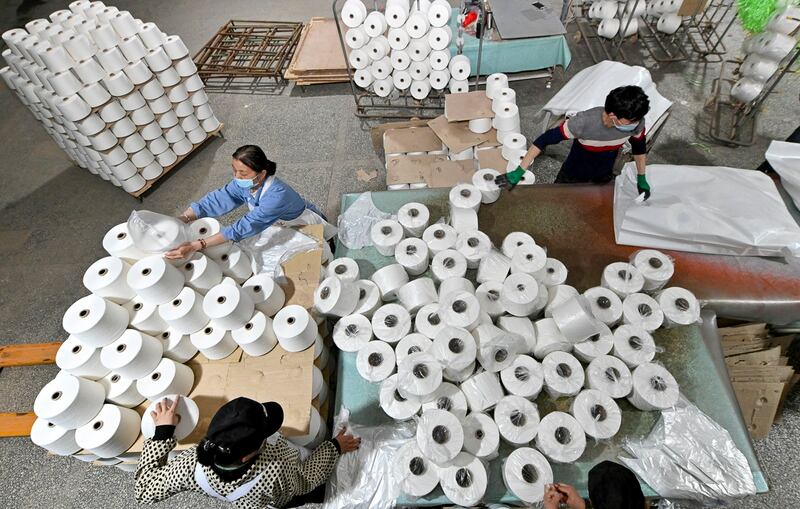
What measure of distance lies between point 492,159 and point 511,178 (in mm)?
994

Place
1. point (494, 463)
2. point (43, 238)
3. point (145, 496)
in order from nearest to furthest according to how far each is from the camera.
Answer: point (145, 496)
point (494, 463)
point (43, 238)

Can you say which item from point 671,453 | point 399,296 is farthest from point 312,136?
point 671,453

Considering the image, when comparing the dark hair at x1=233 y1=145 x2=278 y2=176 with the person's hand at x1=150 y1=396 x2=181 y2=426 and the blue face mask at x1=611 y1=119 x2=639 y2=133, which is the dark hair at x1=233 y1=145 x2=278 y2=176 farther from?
the blue face mask at x1=611 y1=119 x2=639 y2=133

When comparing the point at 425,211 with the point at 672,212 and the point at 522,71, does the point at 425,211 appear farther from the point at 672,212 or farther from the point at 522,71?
the point at 522,71

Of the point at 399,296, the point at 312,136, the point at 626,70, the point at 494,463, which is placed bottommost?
the point at 312,136

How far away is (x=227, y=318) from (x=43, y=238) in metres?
3.65

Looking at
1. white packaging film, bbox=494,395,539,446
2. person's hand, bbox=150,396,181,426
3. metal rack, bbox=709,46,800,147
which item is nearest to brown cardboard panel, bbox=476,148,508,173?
white packaging film, bbox=494,395,539,446

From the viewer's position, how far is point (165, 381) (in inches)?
75.2

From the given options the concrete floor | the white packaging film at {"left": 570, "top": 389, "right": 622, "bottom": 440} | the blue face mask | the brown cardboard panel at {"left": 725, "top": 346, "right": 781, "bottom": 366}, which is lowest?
the concrete floor

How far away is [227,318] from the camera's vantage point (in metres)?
1.99

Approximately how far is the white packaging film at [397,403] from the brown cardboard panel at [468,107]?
268 centimetres

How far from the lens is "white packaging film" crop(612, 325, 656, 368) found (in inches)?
77.5

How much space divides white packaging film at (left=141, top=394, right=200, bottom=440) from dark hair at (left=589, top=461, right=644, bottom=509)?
175 cm

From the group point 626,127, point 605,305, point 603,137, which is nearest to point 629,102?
point 626,127
